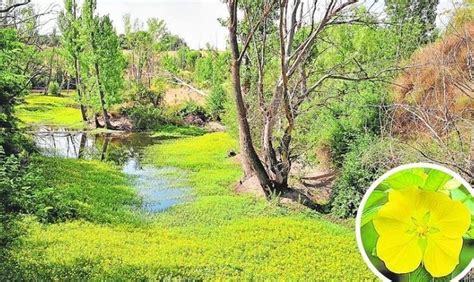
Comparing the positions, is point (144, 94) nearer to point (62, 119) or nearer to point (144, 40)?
point (62, 119)

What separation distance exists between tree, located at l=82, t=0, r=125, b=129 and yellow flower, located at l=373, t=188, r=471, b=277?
28157 mm

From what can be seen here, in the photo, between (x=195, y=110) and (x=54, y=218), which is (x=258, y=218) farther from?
(x=195, y=110)

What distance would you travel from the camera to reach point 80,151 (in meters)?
20.8

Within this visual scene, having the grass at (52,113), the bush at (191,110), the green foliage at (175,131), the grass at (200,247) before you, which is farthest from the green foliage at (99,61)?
the grass at (200,247)

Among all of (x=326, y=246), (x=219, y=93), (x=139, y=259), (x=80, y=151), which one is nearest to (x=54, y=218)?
(x=139, y=259)

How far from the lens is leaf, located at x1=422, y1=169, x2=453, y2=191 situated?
105 cm

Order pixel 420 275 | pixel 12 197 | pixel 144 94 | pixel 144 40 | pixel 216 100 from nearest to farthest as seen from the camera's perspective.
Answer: pixel 420 275 < pixel 12 197 < pixel 216 100 < pixel 144 94 < pixel 144 40

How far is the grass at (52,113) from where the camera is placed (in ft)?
98.3

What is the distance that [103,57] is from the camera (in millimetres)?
28172

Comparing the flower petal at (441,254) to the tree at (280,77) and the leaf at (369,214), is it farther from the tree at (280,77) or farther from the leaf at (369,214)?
the tree at (280,77)

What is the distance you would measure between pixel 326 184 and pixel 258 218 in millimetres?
3468

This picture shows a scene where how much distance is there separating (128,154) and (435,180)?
20.2 metres

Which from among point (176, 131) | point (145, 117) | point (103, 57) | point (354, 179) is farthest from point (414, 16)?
point (103, 57)

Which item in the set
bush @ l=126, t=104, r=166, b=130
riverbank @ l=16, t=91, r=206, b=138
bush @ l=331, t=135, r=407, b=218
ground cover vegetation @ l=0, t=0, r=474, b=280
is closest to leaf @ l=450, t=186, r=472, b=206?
ground cover vegetation @ l=0, t=0, r=474, b=280
